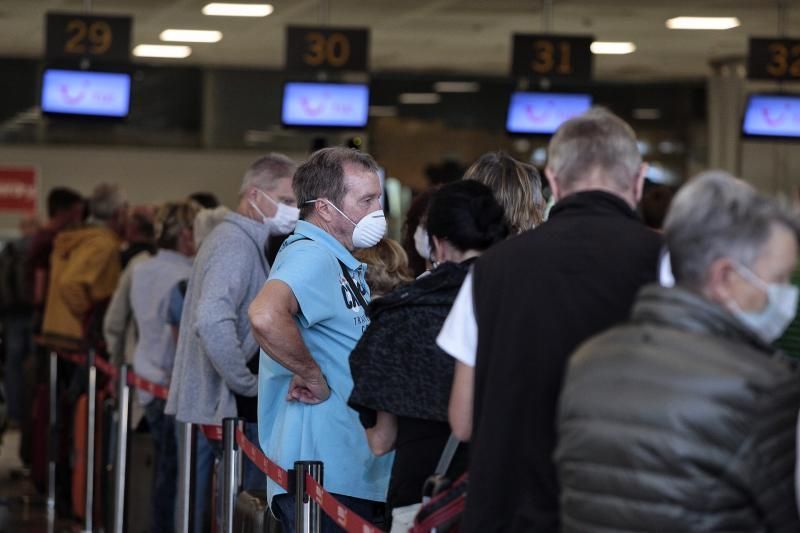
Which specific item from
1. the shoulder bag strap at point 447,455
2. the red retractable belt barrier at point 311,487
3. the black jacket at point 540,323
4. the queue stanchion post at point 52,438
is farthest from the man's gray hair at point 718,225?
the queue stanchion post at point 52,438

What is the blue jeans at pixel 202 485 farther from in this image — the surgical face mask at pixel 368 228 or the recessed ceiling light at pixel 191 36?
the recessed ceiling light at pixel 191 36

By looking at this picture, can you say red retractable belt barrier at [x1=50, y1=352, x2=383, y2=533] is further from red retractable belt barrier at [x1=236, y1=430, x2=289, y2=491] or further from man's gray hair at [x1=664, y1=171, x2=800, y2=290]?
man's gray hair at [x1=664, y1=171, x2=800, y2=290]

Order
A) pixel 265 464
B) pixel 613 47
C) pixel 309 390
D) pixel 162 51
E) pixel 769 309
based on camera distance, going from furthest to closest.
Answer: pixel 162 51 → pixel 613 47 → pixel 265 464 → pixel 309 390 → pixel 769 309

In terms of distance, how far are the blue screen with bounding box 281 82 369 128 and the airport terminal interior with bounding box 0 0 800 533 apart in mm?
19

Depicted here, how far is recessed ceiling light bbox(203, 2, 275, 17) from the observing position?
1239 cm

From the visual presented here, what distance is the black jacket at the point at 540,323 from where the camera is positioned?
259cm

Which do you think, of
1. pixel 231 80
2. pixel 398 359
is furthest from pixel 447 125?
pixel 398 359

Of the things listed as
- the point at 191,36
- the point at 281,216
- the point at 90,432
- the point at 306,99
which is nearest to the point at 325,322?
the point at 281,216

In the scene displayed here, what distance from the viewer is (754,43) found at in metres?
12.1

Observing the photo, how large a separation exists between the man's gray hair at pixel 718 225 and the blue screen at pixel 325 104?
10347mm

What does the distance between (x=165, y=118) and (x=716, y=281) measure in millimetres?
15241

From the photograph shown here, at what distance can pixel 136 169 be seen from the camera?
55.7 feet

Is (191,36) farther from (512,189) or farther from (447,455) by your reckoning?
(447,455)

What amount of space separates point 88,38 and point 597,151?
941 centimetres
